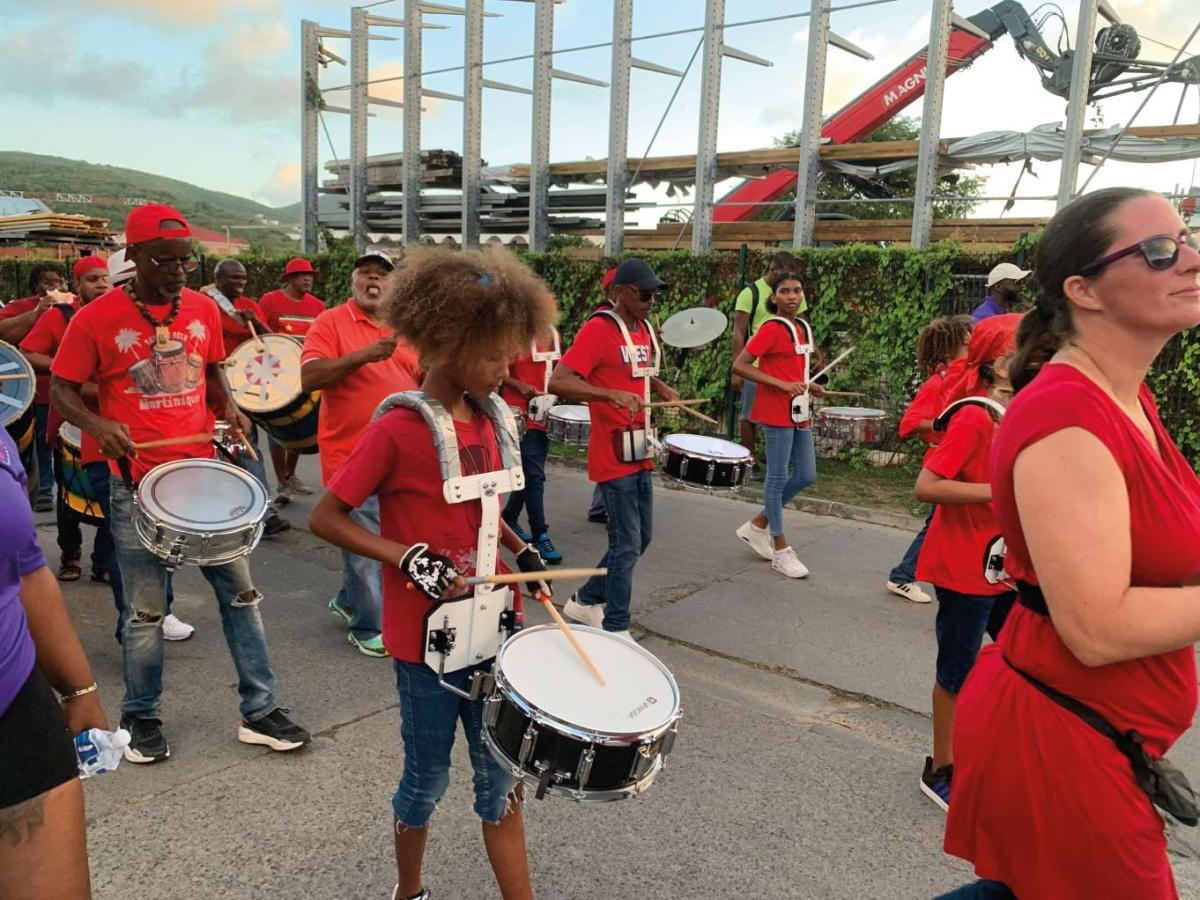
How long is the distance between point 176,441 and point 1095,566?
132 inches

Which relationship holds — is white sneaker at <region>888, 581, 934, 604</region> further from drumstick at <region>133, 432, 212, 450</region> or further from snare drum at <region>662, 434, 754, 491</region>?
drumstick at <region>133, 432, 212, 450</region>

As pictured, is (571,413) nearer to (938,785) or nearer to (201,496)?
(201,496)

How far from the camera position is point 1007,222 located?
10.6 m

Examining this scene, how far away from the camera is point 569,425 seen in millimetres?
6520

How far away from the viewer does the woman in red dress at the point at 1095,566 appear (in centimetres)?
148

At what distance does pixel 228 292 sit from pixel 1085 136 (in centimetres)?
880

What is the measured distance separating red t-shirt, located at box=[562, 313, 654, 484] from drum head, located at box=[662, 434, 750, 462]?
1.57 ft

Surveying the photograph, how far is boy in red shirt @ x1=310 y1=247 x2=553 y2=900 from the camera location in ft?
7.77

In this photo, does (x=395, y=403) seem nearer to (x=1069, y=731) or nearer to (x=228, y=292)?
(x=1069, y=731)

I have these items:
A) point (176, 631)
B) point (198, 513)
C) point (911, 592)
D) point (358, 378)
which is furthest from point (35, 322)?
point (911, 592)

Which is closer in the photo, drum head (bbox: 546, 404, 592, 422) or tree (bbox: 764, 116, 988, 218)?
drum head (bbox: 546, 404, 592, 422)

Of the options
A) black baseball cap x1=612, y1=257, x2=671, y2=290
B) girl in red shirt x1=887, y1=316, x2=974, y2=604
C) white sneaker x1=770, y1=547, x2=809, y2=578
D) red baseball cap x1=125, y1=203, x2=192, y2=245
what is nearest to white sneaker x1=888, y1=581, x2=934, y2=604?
white sneaker x1=770, y1=547, x2=809, y2=578

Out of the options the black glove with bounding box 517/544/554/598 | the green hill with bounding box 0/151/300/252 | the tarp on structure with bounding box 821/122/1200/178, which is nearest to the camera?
the black glove with bounding box 517/544/554/598

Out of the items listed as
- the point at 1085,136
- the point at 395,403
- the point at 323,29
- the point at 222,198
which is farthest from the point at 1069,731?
the point at 222,198
